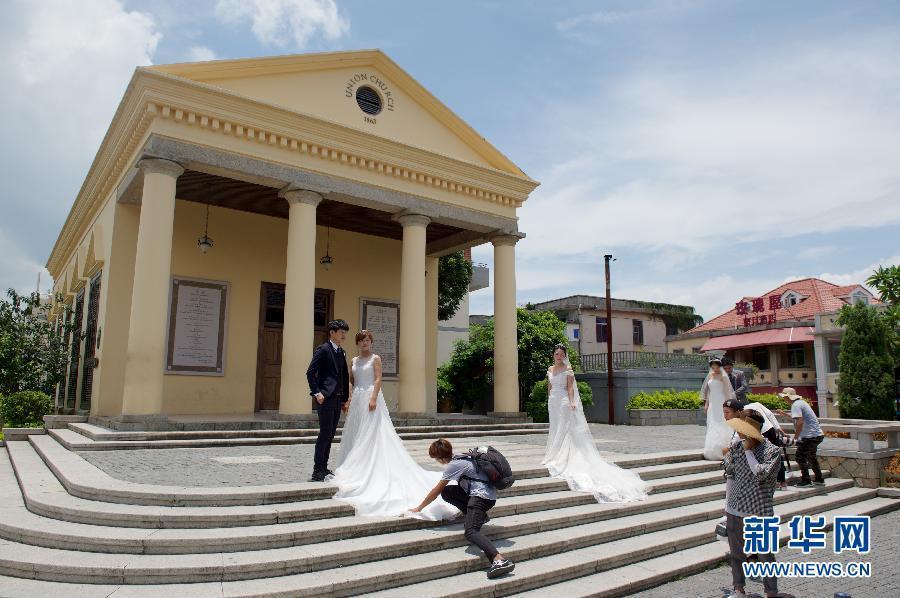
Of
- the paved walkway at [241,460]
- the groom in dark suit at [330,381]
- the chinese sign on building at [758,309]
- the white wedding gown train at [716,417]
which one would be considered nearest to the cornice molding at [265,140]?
the paved walkway at [241,460]

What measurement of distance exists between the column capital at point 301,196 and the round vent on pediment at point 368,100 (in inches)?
106

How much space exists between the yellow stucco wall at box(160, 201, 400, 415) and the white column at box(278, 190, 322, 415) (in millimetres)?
2993

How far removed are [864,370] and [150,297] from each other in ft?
89.3

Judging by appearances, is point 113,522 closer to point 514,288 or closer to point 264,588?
point 264,588

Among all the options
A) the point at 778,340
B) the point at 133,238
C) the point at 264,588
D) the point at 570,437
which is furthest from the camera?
the point at 778,340

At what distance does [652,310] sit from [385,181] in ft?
110

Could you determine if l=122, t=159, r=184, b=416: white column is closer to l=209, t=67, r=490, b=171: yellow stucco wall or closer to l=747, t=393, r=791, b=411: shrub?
l=209, t=67, r=490, b=171: yellow stucco wall

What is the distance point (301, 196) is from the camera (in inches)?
510

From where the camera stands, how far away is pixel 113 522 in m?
5.22

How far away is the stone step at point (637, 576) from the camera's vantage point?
5109mm

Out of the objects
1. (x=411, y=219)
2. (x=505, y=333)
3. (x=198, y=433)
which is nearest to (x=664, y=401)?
(x=505, y=333)

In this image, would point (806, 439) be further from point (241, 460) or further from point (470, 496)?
point (241, 460)

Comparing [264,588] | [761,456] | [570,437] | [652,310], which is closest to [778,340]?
[652,310]

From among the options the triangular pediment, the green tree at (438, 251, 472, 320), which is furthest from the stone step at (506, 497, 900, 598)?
the green tree at (438, 251, 472, 320)
